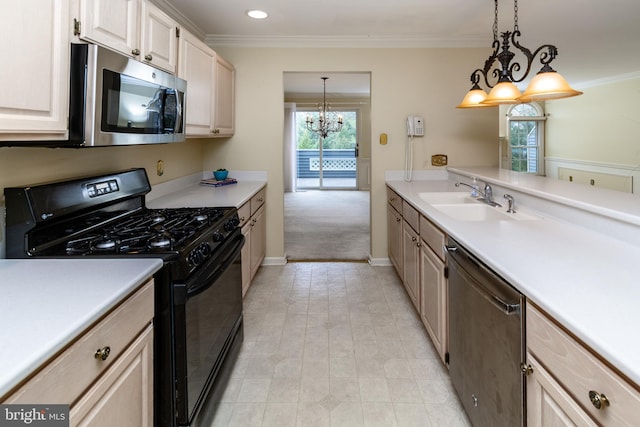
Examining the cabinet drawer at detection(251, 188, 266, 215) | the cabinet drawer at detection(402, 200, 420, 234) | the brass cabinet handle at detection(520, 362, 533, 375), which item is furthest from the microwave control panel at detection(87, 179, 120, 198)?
the brass cabinet handle at detection(520, 362, 533, 375)

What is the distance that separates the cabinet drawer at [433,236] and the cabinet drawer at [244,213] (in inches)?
49.4

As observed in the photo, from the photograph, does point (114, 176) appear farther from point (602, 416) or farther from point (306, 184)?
point (306, 184)

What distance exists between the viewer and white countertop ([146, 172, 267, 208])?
8.95 ft

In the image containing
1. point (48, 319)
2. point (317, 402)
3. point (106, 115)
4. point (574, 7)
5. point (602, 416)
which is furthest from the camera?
point (574, 7)

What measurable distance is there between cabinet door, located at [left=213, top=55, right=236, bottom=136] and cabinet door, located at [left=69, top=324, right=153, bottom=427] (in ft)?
7.91

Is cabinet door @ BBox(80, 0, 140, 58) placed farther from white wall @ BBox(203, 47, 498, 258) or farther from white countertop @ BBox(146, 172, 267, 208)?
white wall @ BBox(203, 47, 498, 258)

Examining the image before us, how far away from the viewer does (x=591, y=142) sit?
7.80m

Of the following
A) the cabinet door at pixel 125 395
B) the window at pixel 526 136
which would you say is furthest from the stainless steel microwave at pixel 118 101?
the window at pixel 526 136

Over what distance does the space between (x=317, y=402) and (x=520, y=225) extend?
1.30 meters

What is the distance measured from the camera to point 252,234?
3420 millimetres

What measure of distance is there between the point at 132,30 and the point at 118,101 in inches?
17.8

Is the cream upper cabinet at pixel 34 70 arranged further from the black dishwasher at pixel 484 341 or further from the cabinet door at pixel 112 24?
the black dishwasher at pixel 484 341

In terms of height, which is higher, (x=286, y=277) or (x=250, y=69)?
(x=250, y=69)

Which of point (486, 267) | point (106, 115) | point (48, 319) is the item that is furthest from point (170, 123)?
point (486, 267)
